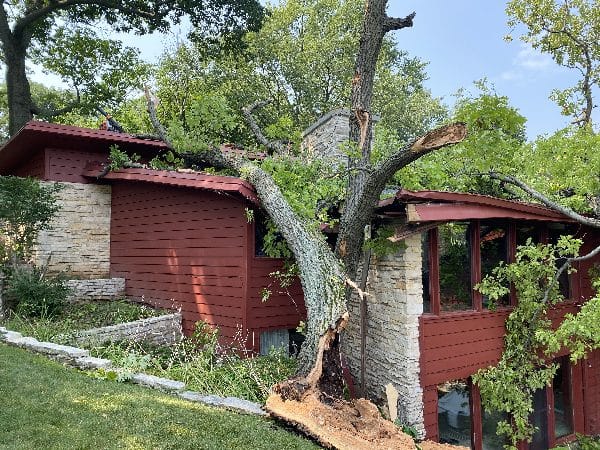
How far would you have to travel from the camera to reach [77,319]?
8055 mm

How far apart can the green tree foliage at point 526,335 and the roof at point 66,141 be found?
831 cm

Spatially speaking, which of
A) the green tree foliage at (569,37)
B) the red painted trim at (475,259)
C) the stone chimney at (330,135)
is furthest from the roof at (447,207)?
the green tree foliage at (569,37)

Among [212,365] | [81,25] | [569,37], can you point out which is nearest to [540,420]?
[212,365]

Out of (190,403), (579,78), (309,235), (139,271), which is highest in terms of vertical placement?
(579,78)

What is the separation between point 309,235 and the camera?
659cm

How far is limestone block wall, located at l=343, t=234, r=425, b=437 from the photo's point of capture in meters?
6.35

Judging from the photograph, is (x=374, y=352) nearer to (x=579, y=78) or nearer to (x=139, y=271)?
(x=139, y=271)

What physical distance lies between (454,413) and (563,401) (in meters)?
3.22

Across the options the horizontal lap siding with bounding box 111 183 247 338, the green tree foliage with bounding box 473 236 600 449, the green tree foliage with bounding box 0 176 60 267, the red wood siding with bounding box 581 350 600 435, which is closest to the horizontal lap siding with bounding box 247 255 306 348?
the horizontal lap siding with bounding box 111 183 247 338

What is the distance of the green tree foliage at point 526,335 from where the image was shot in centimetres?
686

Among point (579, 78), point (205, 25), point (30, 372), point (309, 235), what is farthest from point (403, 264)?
point (579, 78)

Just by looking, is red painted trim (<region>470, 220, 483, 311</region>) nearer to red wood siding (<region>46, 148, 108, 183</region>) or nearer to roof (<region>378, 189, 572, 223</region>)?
roof (<region>378, 189, 572, 223</region>)

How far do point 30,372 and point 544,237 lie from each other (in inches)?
336

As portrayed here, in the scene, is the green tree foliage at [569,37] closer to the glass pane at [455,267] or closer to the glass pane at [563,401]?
the glass pane at [563,401]
